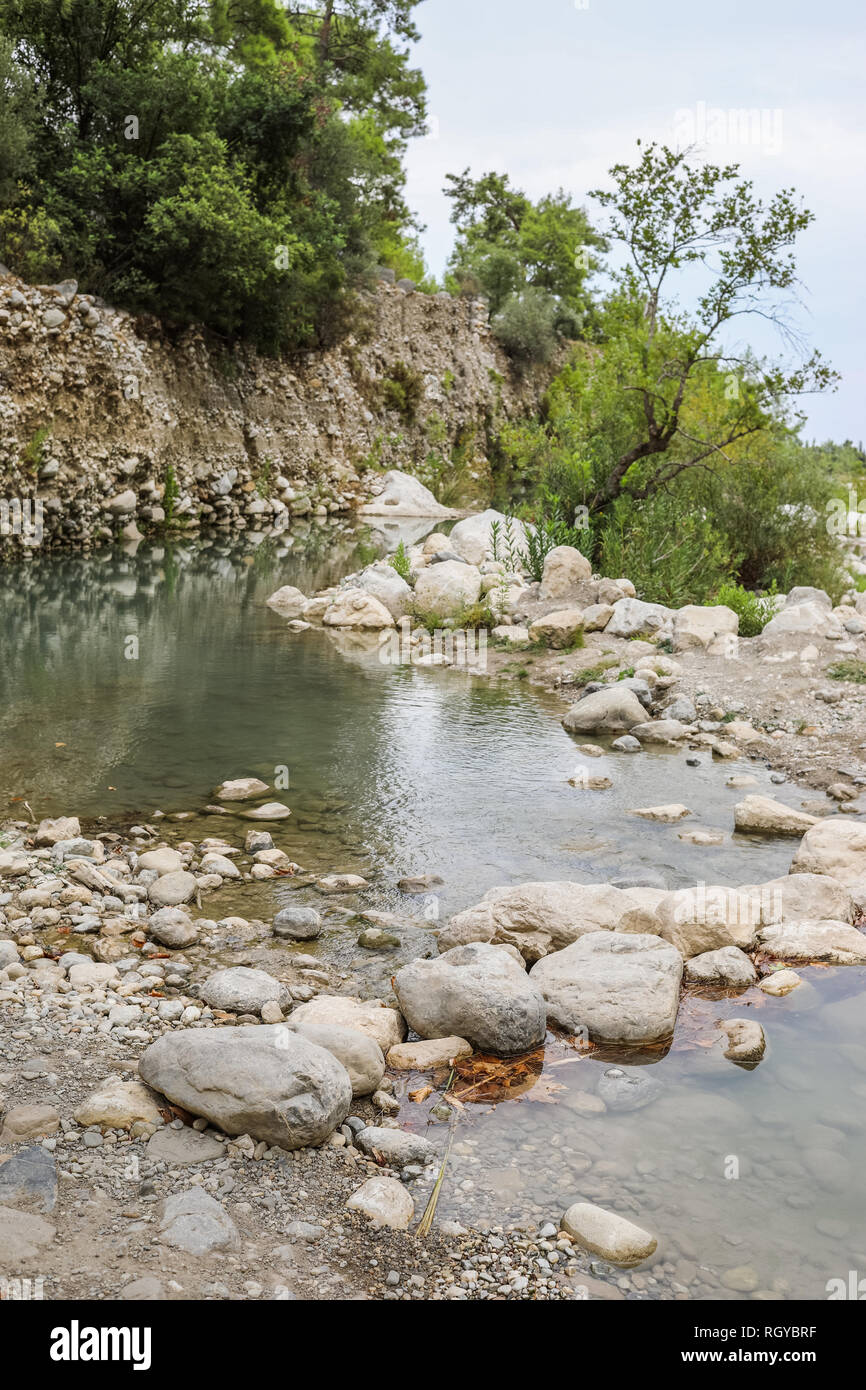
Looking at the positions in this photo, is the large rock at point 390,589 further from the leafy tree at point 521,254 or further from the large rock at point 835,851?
the leafy tree at point 521,254

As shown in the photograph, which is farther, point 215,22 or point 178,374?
point 215,22

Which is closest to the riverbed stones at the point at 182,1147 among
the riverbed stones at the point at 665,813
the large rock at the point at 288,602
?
the riverbed stones at the point at 665,813

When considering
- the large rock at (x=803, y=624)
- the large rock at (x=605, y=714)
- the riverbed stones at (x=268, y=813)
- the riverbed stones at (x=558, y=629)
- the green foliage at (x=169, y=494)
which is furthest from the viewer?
the green foliage at (x=169, y=494)

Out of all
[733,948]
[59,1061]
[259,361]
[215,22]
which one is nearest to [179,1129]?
[59,1061]

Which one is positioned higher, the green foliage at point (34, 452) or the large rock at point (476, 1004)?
the green foliage at point (34, 452)

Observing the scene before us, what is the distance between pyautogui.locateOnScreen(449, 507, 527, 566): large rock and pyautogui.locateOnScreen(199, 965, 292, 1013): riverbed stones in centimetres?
1024


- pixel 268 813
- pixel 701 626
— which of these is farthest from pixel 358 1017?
pixel 701 626

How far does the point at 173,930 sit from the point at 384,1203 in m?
1.99

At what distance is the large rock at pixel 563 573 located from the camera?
41.9 ft

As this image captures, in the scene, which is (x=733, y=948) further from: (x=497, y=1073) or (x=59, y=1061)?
(x=59, y=1061)

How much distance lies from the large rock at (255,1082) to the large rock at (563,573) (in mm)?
9833

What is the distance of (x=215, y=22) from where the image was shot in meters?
27.6

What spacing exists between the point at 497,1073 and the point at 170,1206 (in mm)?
1415

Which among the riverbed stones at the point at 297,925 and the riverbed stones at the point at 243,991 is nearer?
the riverbed stones at the point at 243,991
